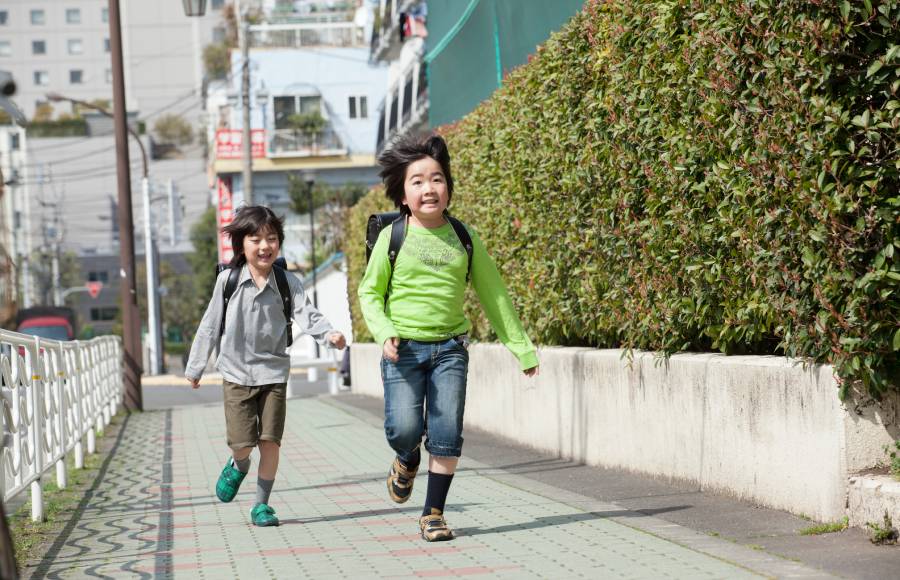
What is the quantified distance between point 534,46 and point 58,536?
288 inches

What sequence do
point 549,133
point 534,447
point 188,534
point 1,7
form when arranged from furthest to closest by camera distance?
1. point 1,7
2. point 534,447
3. point 549,133
4. point 188,534

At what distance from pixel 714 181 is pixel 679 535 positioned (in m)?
2.03

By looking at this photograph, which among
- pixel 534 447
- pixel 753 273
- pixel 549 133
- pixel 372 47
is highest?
pixel 372 47

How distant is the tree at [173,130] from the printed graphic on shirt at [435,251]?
12029 cm

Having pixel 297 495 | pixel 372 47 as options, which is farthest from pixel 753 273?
pixel 372 47

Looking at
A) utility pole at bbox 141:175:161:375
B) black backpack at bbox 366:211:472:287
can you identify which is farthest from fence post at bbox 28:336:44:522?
utility pole at bbox 141:175:161:375

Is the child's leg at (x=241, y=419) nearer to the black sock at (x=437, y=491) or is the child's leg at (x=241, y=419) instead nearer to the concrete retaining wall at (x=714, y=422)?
the black sock at (x=437, y=491)

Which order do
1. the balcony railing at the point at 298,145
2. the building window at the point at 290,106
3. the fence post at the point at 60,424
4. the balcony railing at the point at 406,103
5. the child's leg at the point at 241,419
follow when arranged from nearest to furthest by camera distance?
the child's leg at the point at 241,419 < the fence post at the point at 60,424 < the balcony railing at the point at 406,103 < the balcony railing at the point at 298,145 < the building window at the point at 290,106

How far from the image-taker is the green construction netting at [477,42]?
13.0 m

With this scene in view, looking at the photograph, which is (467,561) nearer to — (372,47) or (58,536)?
(58,536)

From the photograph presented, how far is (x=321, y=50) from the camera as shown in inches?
2685

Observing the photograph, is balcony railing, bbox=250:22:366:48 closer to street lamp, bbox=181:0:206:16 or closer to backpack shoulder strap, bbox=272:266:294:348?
street lamp, bbox=181:0:206:16

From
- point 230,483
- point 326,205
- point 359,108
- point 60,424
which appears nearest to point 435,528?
point 230,483

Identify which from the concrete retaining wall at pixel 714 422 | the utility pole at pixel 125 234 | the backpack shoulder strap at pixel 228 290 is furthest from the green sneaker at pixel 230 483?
the utility pole at pixel 125 234
